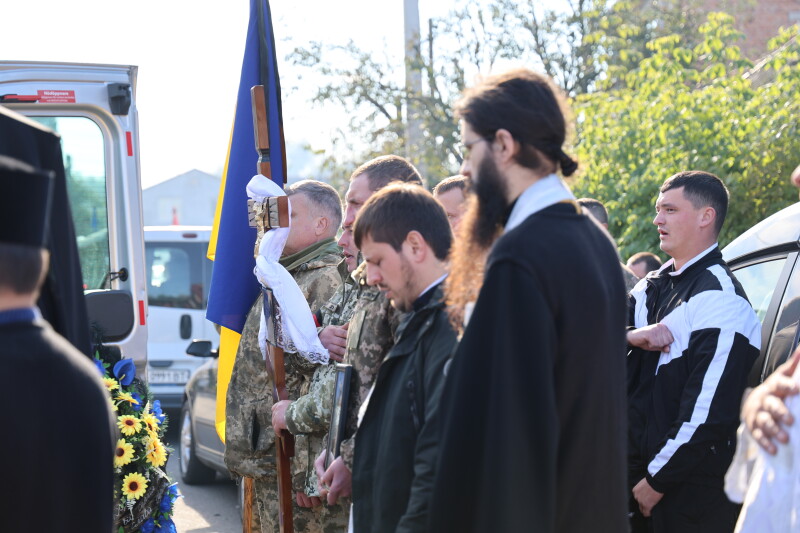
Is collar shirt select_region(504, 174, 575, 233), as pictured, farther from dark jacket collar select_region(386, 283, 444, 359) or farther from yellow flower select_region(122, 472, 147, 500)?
yellow flower select_region(122, 472, 147, 500)

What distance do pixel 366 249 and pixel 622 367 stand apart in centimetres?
94

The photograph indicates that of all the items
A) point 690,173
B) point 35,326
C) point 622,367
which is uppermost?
point 690,173

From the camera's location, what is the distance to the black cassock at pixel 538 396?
248 cm

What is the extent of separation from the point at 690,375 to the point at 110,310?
2905 millimetres

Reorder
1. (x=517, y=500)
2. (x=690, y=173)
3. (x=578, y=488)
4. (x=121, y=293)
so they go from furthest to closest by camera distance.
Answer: (x=121, y=293) < (x=690, y=173) < (x=578, y=488) < (x=517, y=500)

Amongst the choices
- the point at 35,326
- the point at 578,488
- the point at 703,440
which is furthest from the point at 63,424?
the point at 703,440

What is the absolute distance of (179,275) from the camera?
12.7 m

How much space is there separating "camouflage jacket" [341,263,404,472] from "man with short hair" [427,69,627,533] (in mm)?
894

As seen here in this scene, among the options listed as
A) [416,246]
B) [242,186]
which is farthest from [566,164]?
[242,186]

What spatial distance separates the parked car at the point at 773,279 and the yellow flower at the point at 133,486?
2939mm

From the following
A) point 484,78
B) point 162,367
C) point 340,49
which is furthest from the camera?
point 340,49

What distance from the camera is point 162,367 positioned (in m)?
12.5

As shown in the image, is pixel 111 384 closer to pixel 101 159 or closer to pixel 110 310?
pixel 110 310

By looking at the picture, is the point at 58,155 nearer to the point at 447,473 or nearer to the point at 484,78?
the point at 484,78
